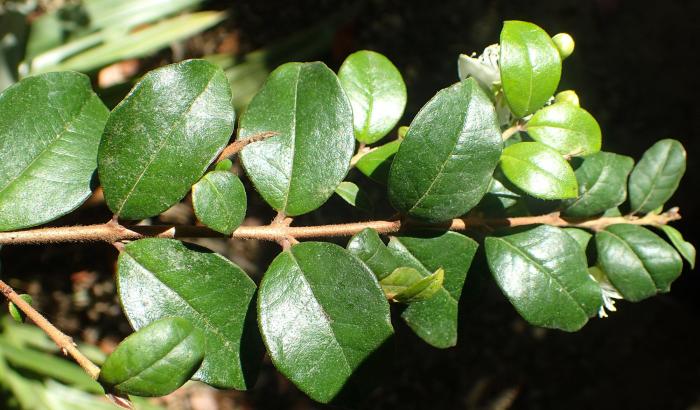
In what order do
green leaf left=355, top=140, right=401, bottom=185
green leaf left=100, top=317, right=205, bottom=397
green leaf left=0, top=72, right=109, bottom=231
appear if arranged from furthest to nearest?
1. green leaf left=355, top=140, right=401, bottom=185
2. green leaf left=0, top=72, right=109, bottom=231
3. green leaf left=100, top=317, right=205, bottom=397

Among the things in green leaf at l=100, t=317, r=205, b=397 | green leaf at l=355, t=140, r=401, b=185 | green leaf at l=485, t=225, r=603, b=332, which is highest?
green leaf at l=355, t=140, r=401, b=185

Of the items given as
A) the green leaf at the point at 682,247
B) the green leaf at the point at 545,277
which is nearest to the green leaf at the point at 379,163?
the green leaf at the point at 545,277

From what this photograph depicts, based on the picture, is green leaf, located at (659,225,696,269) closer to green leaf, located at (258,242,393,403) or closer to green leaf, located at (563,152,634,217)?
green leaf, located at (563,152,634,217)

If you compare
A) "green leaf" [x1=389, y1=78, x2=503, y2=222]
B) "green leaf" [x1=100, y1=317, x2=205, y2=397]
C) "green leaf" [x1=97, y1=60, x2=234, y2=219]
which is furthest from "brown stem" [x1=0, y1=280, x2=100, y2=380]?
"green leaf" [x1=389, y1=78, x2=503, y2=222]

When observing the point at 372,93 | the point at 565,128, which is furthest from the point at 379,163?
the point at 565,128

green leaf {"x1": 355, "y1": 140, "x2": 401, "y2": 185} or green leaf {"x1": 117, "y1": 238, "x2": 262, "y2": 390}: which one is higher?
green leaf {"x1": 355, "y1": 140, "x2": 401, "y2": 185}

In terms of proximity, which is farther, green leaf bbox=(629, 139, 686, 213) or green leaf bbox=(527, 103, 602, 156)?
green leaf bbox=(629, 139, 686, 213)

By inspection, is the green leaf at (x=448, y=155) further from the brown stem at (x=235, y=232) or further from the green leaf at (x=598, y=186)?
the green leaf at (x=598, y=186)
